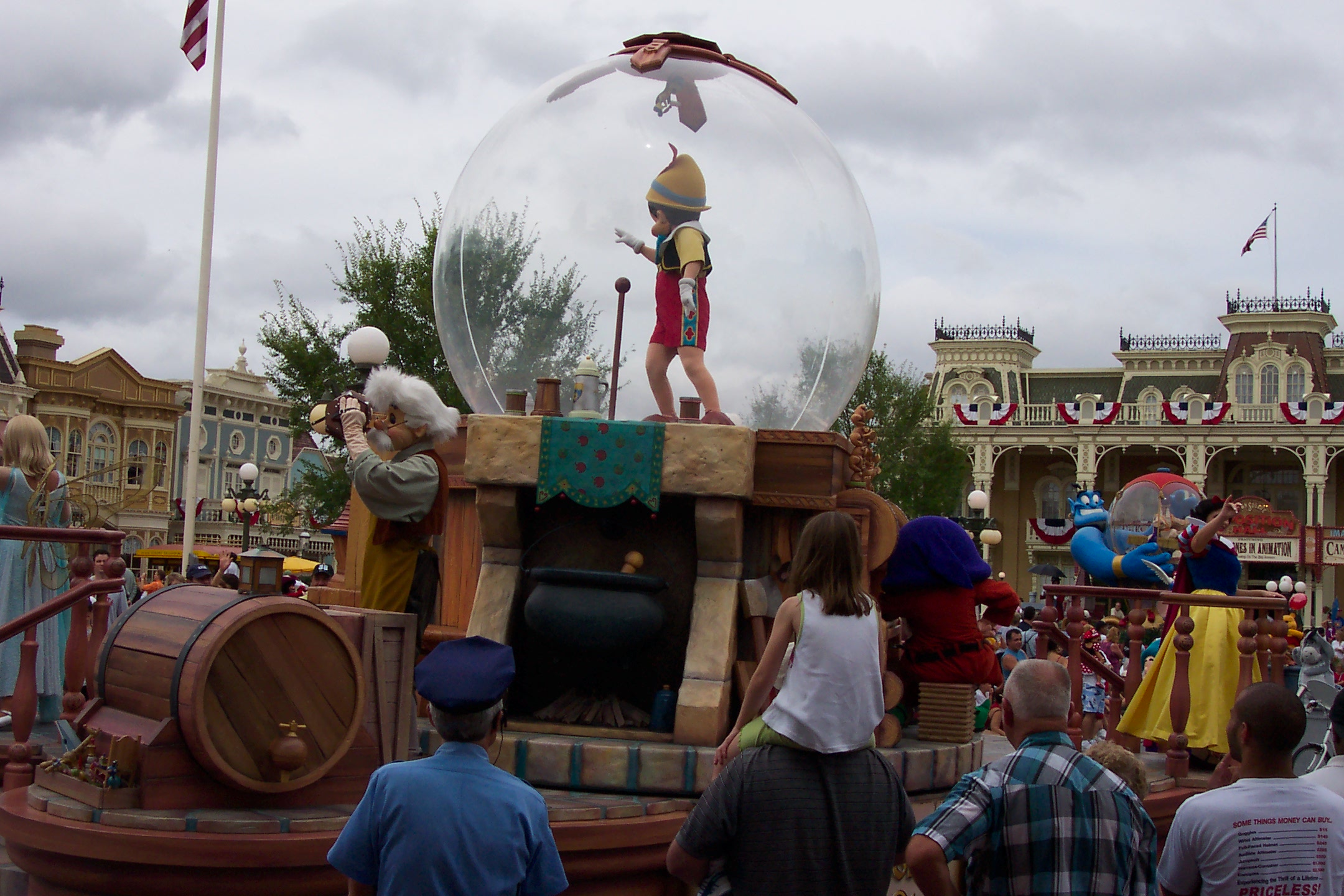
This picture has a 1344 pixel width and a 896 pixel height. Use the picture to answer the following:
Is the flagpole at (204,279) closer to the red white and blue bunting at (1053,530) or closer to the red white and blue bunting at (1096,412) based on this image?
the red white and blue bunting at (1053,530)

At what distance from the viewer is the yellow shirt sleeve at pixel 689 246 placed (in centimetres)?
544

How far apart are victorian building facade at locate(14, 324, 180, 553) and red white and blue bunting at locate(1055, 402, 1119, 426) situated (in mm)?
32345

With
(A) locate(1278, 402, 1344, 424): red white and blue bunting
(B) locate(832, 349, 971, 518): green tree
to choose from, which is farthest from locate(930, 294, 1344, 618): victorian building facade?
(B) locate(832, 349, 971, 518): green tree

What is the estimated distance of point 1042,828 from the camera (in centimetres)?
277

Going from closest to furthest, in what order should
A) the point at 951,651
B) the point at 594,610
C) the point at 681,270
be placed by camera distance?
1. the point at 594,610
2. the point at 681,270
3. the point at 951,651

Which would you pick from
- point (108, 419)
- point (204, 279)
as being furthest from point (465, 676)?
point (108, 419)

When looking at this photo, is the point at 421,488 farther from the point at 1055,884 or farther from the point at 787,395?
the point at 1055,884

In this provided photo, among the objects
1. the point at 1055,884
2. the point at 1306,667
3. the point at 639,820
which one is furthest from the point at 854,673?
the point at 1306,667

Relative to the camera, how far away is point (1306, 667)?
978cm

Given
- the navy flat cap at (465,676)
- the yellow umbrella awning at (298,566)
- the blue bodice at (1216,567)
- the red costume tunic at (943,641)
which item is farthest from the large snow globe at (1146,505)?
the yellow umbrella awning at (298,566)

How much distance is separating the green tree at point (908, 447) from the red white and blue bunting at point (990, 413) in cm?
1601

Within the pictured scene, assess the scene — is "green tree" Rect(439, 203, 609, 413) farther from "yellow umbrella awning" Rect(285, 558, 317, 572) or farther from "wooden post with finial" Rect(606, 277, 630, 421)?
"yellow umbrella awning" Rect(285, 558, 317, 572)

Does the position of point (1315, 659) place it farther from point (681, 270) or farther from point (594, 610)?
point (594, 610)

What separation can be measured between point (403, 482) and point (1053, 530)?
40871mm
